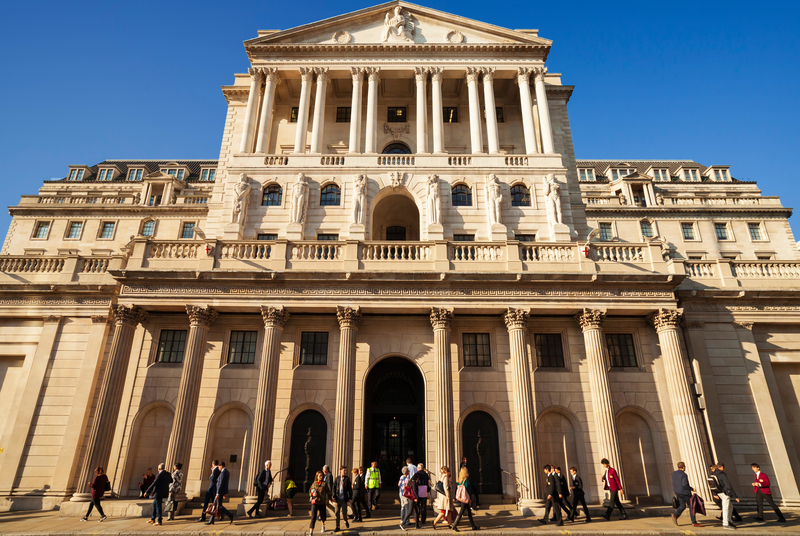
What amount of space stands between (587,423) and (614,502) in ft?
14.0

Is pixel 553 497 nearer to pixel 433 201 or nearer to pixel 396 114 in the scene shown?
pixel 433 201

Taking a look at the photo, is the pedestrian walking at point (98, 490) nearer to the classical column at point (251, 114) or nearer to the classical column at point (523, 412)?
the classical column at point (523, 412)

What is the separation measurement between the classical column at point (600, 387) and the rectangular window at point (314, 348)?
12078mm

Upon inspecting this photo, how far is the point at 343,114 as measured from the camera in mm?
33562

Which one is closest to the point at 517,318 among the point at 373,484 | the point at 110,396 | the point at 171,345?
the point at 373,484

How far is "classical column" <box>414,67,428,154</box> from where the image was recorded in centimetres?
2945

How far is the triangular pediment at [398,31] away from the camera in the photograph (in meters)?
31.9

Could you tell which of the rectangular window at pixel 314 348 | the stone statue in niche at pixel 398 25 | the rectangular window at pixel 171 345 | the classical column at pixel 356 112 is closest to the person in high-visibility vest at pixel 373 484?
the rectangular window at pixel 314 348

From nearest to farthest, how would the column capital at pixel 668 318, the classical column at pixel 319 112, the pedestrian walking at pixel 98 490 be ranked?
the pedestrian walking at pixel 98 490 < the column capital at pixel 668 318 < the classical column at pixel 319 112

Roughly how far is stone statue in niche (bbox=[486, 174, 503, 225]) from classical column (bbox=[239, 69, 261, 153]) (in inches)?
592

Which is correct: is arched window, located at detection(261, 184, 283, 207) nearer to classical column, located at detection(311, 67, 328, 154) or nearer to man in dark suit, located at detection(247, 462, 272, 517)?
classical column, located at detection(311, 67, 328, 154)

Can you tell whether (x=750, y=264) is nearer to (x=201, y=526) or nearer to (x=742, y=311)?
(x=742, y=311)

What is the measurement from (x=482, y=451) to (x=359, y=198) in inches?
583

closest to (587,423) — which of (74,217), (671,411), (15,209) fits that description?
(671,411)
